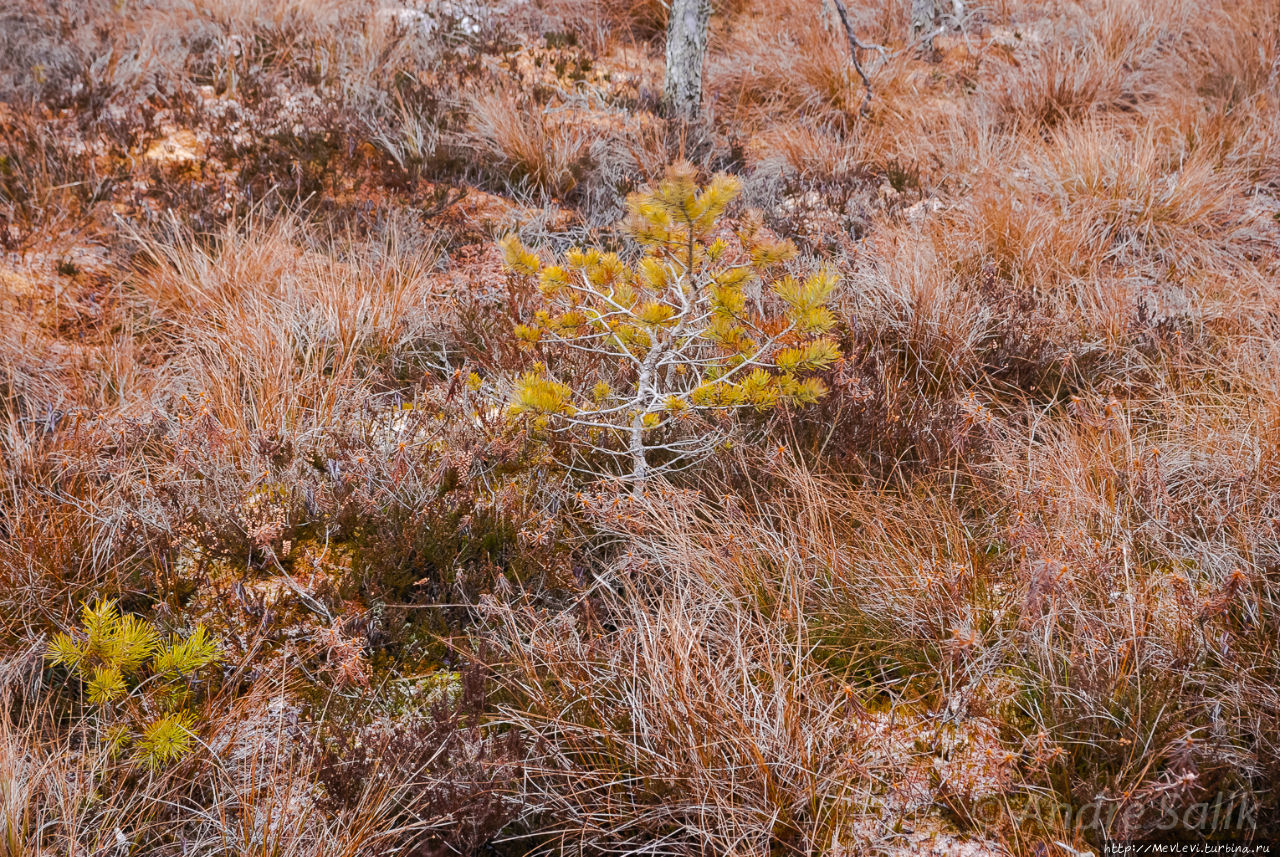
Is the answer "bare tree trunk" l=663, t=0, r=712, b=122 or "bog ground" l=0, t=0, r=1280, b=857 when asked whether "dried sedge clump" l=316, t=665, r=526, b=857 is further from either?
"bare tree trunk" l=663, t=0, r=712, b=122

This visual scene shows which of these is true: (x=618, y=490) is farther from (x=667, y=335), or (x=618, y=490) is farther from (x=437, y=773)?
(x=437, y=773)

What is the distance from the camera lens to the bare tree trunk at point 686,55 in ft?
18.8

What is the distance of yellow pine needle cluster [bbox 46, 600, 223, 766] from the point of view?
1.83m

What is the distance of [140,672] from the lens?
2.15m

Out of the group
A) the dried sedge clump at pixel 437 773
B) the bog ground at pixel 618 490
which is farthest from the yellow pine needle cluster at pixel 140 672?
the dried sedge clump at pixel 437 773

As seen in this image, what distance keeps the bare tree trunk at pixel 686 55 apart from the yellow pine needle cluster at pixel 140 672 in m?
5.23

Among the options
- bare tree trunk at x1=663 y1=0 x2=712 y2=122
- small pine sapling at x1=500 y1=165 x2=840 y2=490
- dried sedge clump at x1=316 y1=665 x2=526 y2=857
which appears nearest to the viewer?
dried sedge clump at x1=316 y1=665 x2=526 y2=857

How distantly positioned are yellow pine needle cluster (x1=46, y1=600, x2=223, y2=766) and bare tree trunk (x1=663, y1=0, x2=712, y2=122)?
523 centimetres

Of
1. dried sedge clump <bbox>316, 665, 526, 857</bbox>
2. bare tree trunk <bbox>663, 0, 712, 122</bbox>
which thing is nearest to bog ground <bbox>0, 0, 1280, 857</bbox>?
dried sedge clump <bbox>316, 665, 526, 857</bbox>

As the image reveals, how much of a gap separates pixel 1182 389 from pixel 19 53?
→ 26.3 feet

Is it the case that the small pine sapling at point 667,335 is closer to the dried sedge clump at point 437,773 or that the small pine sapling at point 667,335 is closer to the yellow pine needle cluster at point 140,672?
the dried sedge clump at point 437,773

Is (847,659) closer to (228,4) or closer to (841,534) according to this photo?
(841,534)

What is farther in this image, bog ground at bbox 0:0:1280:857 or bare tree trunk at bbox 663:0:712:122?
bare tree trunk at bbox 663:0:712:122

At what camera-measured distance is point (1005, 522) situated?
267 cm
